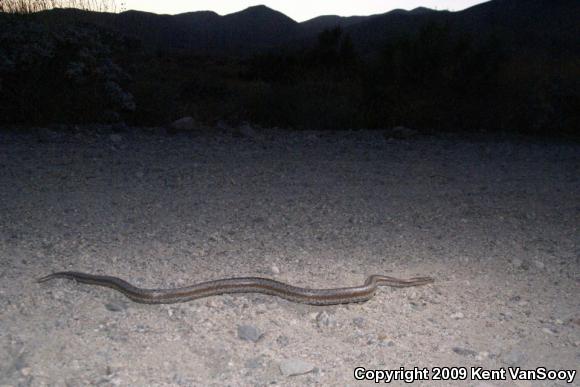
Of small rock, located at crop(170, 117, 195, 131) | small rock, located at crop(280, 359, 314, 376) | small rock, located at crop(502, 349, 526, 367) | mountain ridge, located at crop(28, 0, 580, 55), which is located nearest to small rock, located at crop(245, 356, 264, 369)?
small rock, located at crop(280, 359, 314, 376)

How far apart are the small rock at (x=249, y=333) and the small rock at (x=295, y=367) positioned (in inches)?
14.3

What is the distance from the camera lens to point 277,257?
518 centimetres

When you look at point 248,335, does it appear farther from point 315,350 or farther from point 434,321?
point 434,321

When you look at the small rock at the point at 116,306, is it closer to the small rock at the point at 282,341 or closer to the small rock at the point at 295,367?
the small rock at the point at 282,341

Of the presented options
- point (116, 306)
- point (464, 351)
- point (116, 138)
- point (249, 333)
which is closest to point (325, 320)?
point (249, 333)

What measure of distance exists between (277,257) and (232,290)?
90 cm

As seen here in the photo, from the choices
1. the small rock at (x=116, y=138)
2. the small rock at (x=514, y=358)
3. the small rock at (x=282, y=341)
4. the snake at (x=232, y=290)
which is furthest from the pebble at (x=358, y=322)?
the small rock at (x=116, y=138)

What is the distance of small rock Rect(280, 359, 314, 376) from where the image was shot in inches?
130

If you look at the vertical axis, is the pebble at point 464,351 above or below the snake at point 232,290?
below

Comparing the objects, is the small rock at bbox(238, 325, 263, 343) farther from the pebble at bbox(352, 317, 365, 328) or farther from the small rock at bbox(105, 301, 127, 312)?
the small rock at bbox(105, 301, 127, 312)

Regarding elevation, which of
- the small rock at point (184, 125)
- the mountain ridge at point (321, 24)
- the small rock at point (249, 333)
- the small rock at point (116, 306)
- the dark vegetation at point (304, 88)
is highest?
the mountain ridge at point (321, 24)

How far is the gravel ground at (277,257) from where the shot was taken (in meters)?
3.44

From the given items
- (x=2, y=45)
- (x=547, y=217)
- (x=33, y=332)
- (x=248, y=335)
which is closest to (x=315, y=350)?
(x=248, y=335)

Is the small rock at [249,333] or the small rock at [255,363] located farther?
the small rock at [249,333]
